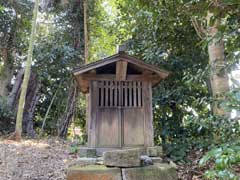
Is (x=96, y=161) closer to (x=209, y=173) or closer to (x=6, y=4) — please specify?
(x=209, y=173)

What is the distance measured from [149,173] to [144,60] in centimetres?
353

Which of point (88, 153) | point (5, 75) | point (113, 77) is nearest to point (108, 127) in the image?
point (88, 153)

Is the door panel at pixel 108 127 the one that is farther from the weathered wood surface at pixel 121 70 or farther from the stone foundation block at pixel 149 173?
the stone foundation block at pixel 149 173

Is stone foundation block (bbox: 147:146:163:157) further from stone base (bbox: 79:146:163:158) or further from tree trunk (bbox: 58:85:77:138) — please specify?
tree trunk (bbox: 58:85:77:138)

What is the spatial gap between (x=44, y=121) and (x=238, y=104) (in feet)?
28.3

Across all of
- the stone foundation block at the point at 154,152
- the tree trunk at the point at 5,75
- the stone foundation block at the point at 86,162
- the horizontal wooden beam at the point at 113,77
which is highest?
the tree trunk at the point at 5,75

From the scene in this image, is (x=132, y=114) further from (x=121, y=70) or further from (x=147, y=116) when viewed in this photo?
(x=121, y=70)

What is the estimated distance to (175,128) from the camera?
20.9 feet

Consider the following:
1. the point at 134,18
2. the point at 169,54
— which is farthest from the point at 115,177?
the point at 134,18

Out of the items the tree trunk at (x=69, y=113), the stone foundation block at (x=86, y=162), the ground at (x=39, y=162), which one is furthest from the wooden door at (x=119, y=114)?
the tree trunk at (x=69, y=113)

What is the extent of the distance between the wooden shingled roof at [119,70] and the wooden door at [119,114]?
0.13m

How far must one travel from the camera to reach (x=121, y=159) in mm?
4098

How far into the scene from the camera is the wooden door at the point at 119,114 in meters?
4.66

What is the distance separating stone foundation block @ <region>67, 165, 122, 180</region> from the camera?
3941 mm
